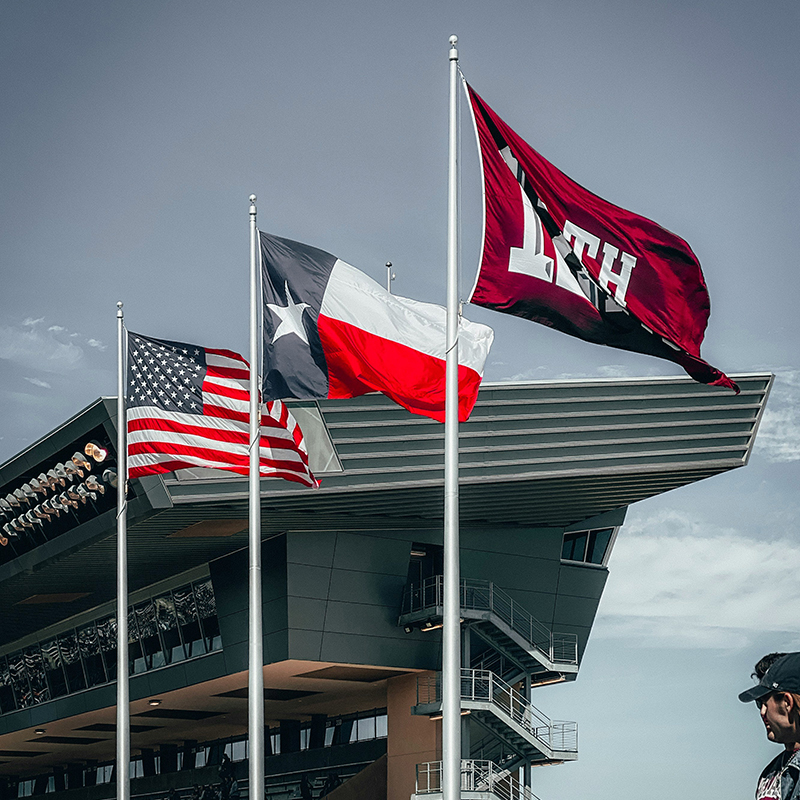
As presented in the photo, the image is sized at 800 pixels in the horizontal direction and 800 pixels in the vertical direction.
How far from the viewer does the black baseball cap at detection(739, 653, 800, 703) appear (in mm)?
6312

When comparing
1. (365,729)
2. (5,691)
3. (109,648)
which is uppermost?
(109,648)

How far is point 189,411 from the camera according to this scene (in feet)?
84.5

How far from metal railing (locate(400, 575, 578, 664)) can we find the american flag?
18305 millimetres

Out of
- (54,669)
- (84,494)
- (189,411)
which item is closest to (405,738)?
(84,494)

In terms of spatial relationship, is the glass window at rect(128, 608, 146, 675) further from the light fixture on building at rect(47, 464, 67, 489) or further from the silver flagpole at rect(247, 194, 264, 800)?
the silver flagpole at rect(247, 194, 264, 800)

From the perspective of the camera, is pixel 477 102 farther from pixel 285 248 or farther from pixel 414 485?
pixel 414 485

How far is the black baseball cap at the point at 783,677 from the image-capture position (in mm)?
6312

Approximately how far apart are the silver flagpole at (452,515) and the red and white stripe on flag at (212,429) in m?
10.0

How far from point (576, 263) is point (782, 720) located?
10305 mm

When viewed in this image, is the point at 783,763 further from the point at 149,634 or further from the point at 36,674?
the point at 36,674

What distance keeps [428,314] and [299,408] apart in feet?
60.1

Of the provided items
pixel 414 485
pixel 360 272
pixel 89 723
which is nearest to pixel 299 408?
pixel 414 485

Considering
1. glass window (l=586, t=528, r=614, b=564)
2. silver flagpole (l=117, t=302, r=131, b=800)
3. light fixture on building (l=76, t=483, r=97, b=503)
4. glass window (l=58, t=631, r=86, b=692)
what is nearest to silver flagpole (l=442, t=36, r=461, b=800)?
silver flagpole (l=117, t=302, r=131, b=800)

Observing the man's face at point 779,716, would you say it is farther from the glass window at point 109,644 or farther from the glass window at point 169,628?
the glass window at point 109,644
